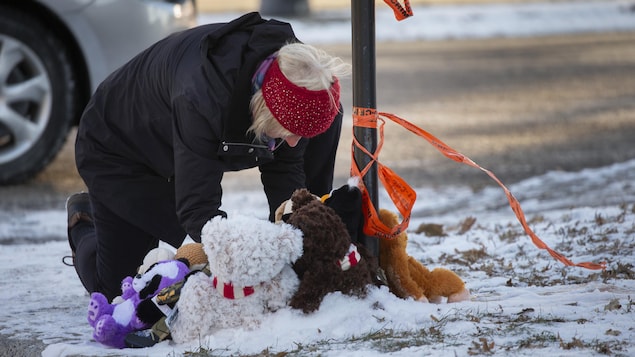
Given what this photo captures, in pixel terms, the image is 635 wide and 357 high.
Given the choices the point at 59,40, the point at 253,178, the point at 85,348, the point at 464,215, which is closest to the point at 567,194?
the point at 464,215

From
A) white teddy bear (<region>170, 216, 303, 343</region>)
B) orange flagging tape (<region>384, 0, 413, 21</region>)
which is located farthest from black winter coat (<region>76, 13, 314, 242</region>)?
orange flagging tape (<region>384, 0, 413, 21</region>)

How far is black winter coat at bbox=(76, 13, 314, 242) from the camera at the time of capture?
11.6ft

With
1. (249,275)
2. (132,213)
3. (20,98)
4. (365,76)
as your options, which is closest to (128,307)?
(249,275)

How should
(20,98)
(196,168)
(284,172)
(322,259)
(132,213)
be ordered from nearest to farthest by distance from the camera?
(322,259) → (196,168) → (284,172) → (132,213) → (20,98)

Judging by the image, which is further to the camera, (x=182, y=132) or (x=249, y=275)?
(x=182, y=132)

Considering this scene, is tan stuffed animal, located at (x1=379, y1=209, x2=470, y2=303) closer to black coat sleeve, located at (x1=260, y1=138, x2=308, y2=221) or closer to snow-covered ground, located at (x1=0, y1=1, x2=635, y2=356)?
snow-covered ground, located at (x1=0, y1=1, x2=635, y2=356)

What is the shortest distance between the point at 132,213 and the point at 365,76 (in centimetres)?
117

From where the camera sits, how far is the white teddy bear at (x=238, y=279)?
326 centimetres

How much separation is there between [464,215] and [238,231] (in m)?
3.19

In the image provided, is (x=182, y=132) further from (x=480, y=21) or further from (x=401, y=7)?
(x=480, y=21)

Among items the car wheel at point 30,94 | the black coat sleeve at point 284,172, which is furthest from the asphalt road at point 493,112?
the black coat sleeve at point 284,172

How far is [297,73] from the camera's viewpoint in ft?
11.3

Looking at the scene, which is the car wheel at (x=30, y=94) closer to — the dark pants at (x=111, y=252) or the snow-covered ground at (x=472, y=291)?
Result: the snow-covered ground at (x=472, y=291)

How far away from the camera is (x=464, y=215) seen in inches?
246
